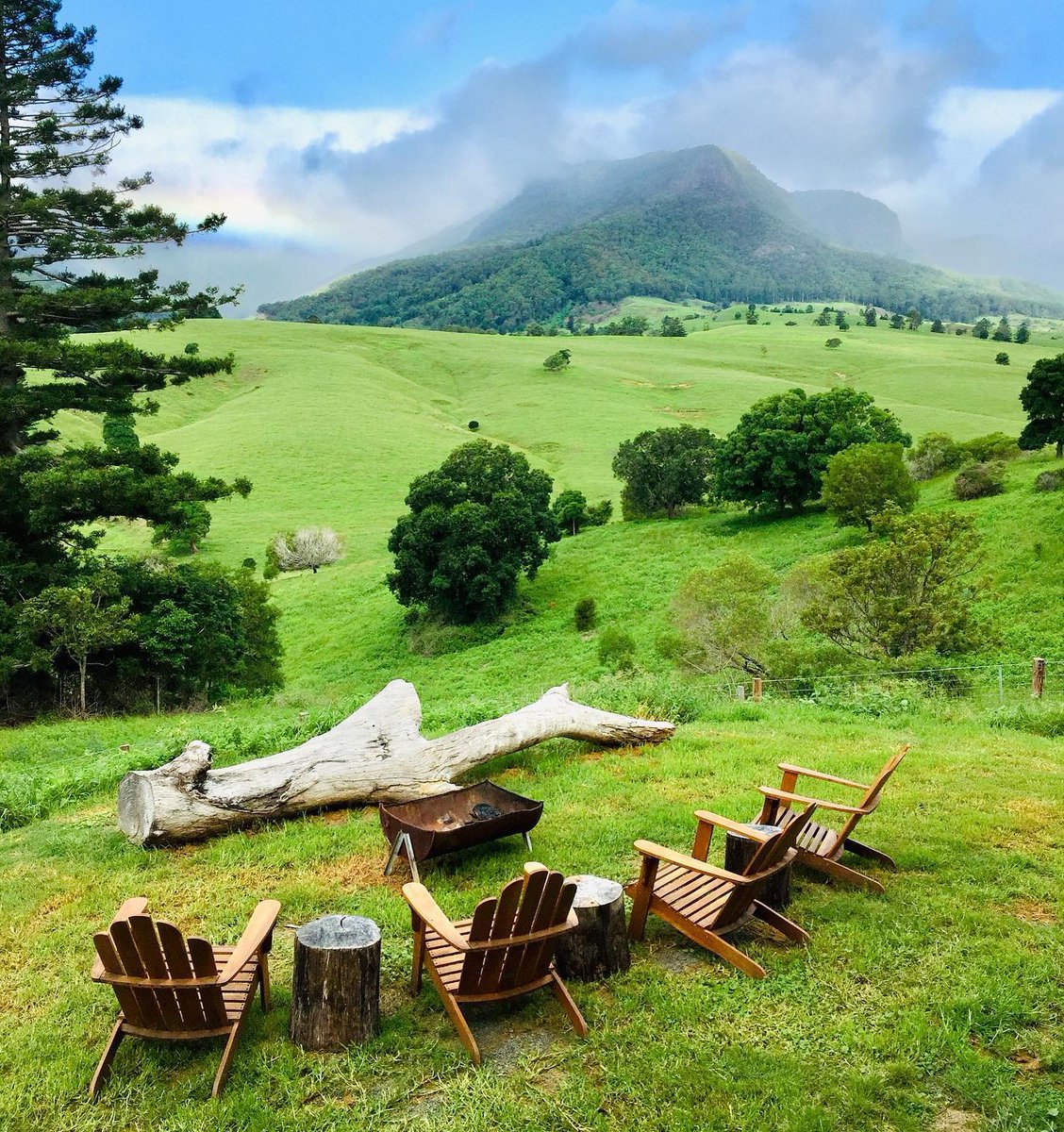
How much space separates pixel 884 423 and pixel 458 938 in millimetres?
52188

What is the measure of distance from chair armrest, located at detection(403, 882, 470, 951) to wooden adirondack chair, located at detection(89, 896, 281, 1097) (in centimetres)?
94

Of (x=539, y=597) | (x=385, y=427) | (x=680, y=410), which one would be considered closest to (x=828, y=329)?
(x=680, y=410)

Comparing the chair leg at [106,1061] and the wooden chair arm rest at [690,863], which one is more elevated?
the wooden chair arm rest at [690,863]

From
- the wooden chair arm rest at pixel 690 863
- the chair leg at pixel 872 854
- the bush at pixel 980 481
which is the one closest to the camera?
the wooden chair arm rest at pixel 690 863

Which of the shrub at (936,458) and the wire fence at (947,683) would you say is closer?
the wire fence at (947,683)

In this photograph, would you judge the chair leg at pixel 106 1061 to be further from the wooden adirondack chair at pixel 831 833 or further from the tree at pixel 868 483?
the tree at pixel 868 483

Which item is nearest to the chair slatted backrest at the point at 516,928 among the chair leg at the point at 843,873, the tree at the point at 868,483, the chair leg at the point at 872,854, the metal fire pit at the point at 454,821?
the metal fire pit at the point at 454,821

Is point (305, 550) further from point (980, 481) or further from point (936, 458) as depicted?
point (936, 458)

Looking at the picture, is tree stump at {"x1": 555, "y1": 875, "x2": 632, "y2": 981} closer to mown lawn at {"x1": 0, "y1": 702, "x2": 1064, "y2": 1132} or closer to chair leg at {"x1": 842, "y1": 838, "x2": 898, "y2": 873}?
mown lawn at {"x1": 0, "y1": 702, "x2": 1064, "y2": 1132}

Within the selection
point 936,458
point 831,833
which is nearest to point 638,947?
point 831,833

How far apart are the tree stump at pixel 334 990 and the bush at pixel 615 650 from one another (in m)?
25.4

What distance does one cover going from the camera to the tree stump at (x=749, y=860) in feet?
20.8

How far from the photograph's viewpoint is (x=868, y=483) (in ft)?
130

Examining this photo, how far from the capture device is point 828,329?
15175cm
